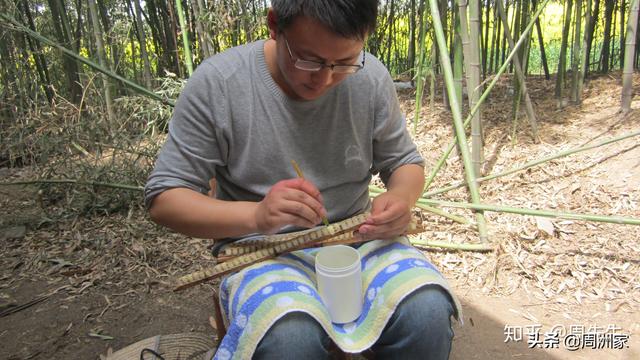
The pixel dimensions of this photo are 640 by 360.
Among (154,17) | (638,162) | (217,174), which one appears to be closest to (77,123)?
(154,17)

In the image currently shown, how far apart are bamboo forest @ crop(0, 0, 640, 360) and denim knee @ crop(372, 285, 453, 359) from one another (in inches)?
8.1

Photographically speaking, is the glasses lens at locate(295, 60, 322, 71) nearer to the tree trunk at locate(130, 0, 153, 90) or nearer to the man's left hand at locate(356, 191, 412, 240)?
the man's left hand at locate(356, 191, 412, 240)

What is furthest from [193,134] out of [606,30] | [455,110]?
[606,30]

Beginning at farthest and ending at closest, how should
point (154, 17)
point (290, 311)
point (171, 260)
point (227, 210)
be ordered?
point (154, 17) < point (171, 260) < point (227, 210) < point (290, 311)

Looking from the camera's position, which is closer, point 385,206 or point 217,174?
point 385,206

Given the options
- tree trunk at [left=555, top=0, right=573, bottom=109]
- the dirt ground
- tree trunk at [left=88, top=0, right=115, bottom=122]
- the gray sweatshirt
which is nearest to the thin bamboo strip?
the gray sweatshirt

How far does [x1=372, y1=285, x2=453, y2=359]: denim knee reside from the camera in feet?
3.08

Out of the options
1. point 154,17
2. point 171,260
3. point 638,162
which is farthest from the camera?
point 154,17

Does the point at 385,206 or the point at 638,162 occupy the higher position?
the point at 385,206

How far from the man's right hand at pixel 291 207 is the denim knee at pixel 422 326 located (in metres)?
0.27

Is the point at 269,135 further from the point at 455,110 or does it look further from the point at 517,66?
the point at 517,66

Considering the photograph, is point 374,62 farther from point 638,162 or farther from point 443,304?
point 638,162

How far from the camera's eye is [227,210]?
0.99m

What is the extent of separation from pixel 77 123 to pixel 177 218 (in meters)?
2.00
